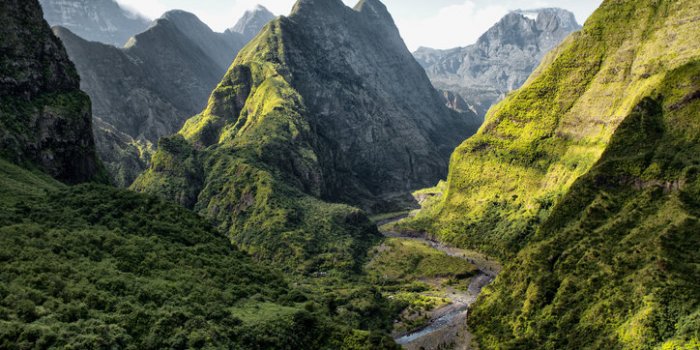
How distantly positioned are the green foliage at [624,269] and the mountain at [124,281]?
55.1 metres

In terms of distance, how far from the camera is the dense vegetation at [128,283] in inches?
3999

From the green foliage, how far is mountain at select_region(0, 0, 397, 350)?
5515cm

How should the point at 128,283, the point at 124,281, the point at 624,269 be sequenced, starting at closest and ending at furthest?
the point at 124,281 → the point at 128,283 → the point at 624,269

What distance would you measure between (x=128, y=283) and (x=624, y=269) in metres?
134

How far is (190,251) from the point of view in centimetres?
16575

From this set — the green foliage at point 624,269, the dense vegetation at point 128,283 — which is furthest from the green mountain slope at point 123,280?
the green foliage at point 624,269

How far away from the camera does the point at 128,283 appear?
12412 cm

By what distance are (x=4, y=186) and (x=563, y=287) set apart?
166895mm

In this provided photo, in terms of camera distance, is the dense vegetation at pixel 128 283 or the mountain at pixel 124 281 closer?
the dense vegetation at pixel 128 283

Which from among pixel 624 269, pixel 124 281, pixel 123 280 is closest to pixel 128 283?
pixel 124 281

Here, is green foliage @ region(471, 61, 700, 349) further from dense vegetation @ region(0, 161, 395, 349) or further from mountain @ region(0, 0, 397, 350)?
dense vegetation @ region(0, 161, 395, 349)

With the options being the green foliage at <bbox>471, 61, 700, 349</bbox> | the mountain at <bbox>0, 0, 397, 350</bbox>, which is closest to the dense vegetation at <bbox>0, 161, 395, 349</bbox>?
the mountain at <bbox>0, 0, 397, 350</bbox>

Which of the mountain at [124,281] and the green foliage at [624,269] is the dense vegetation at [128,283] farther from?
the green foliage at [624,269]

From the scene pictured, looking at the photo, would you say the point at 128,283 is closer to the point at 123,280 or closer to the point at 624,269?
the point at 123,280
